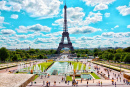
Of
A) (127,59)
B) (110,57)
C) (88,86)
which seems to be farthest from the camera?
(110,57)

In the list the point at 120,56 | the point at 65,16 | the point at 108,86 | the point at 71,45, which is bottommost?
the point at 108,86

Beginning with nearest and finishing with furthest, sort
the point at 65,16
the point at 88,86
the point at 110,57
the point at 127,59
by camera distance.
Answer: the point at 88,86 < the point at 127,59 < the point at 110,57 < the point at 65,16

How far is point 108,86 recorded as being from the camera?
1788 cm

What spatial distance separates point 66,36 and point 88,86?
223 ft

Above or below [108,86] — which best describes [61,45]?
above

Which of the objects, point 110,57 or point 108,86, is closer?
point 108,86

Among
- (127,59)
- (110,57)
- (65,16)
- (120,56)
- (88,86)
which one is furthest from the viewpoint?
(65,16)

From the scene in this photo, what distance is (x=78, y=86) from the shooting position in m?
17.9

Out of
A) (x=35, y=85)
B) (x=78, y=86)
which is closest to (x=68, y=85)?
(x=78, y=86)

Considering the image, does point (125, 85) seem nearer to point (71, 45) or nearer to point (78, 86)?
point (78, 86)

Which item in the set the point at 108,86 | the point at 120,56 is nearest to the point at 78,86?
the point at 108,86

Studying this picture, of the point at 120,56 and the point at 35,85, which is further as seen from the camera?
the point at 120,56

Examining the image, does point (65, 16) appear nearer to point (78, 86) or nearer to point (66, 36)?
point (66, 36)

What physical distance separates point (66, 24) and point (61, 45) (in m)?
17.2
